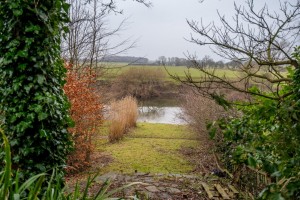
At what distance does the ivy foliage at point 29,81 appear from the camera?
3.40m

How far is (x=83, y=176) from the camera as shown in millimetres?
7438

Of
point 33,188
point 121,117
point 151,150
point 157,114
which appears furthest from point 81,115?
point 157,114

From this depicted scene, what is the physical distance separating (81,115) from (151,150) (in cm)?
362

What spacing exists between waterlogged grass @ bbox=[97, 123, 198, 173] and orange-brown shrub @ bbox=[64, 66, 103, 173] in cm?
83

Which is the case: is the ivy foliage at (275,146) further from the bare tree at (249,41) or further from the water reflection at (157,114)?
the water reflection at (157,114)

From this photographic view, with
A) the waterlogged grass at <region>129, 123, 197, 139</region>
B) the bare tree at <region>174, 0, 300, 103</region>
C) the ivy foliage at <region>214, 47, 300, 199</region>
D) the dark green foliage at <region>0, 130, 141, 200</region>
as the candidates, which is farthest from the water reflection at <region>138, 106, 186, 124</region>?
the dark green foliage at <region>0, 130, 141, 200</region>

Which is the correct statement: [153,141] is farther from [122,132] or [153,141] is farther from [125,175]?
[125,175]

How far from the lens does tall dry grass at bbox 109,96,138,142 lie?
464 inches

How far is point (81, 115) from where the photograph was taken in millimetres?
7449

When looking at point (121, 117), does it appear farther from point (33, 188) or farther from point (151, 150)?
point (33, 188)

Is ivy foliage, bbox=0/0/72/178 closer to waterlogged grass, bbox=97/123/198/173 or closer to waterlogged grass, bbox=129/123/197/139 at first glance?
waterlogged grass, bbox=97/123/198/173

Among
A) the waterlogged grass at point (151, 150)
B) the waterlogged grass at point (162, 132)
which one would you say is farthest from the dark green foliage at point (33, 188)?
the waterlogged grass at point (162, 132)

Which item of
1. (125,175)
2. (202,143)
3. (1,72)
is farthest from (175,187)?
(202,143)

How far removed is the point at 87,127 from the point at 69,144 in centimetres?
382
